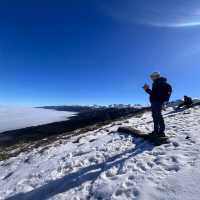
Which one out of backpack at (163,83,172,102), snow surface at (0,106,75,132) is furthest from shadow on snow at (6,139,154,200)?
snow surface at (0,106,75,132)

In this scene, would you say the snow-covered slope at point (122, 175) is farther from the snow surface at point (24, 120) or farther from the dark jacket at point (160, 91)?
the snow surface at point (24, 120)

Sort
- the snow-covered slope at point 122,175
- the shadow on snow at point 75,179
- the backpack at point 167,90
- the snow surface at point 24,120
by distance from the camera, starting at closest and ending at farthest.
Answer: the snow-covered slope at point 122,175
the shadow on snow at point 75,179
the backpack at point 167,90
the snow surface at point 24,120

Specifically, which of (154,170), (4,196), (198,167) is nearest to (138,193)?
(154,170)

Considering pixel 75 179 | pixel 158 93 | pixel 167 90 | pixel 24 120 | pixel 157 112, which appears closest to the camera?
pixel 75 179

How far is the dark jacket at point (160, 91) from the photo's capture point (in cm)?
702

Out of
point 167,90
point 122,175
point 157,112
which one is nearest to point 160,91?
point 167,90

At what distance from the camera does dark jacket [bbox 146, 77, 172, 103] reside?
702 centimetres

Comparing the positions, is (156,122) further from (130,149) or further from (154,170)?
(154,170)

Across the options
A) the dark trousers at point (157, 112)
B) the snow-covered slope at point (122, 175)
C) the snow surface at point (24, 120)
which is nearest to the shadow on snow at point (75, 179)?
the snow-covered slope at point (122, 175)

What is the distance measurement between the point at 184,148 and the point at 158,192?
2.56 metres

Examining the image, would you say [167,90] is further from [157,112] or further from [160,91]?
[157,112]

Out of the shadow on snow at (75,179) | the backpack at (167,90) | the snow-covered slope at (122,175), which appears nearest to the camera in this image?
the snow-covered slope at (122,175)

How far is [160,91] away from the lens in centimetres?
709

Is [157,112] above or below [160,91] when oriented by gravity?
below
